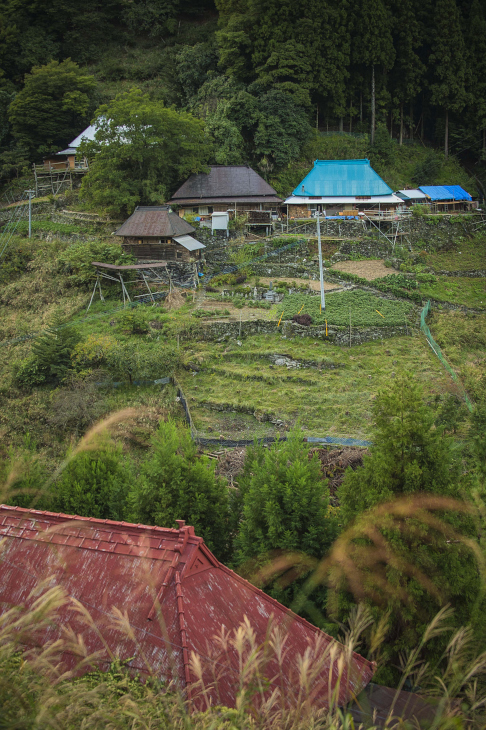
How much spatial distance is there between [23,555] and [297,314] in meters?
16.0

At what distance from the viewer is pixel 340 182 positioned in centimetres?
3073

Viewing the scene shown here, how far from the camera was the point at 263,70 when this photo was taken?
31891 mm

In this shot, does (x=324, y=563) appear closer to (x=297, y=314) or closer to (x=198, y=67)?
(x=297, y=314)

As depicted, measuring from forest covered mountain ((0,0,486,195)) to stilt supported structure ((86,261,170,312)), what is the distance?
9.58 m

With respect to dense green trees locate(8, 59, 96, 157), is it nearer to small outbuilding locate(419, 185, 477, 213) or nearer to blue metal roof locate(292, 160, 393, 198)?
blue metal roof locate(292, 160, 393, 198)

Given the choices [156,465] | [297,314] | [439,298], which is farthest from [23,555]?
[439,298]

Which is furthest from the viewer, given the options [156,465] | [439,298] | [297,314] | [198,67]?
[198,67]

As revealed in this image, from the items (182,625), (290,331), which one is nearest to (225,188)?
(290,331)

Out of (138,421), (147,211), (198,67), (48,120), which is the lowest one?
(138,421)

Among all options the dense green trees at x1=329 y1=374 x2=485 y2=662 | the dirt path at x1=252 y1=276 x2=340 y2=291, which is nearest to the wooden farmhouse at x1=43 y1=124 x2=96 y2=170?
the dirt path at x1=252 y1=276 x2=340 y2=291

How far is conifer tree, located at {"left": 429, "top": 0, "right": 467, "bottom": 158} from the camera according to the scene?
3484 cm

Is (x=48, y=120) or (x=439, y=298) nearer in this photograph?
(x=439, y=298)

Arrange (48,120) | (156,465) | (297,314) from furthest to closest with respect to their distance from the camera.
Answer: (48,120)
(297,314)
(156,465)

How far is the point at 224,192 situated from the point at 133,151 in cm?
493
